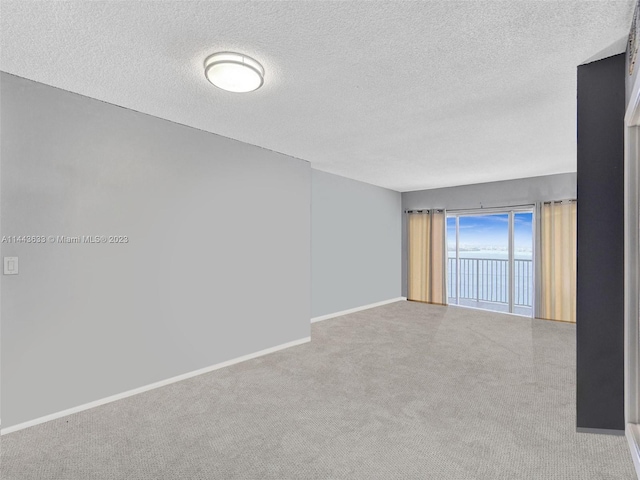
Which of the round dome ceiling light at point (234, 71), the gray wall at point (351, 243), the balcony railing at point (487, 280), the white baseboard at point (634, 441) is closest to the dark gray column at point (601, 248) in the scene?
the white baseboard at point (634, 441)

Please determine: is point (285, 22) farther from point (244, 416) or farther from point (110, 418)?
point (110, 418)

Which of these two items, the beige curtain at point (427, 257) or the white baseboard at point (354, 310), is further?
the beige curtain at point (427, 257)

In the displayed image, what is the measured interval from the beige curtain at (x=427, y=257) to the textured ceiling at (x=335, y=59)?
325 cm

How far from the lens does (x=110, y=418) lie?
2.32 m

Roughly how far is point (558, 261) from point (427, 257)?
2.16 metres

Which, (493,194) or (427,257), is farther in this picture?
(427,257)

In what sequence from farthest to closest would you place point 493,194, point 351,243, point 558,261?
point 493,194, point 351,243, point 558,261

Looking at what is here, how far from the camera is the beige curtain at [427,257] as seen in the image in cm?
643

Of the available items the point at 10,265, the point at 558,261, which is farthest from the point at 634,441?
the point at 558,261

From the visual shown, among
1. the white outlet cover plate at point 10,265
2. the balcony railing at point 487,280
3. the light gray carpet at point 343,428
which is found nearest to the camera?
the light gray carpet at point 343,428

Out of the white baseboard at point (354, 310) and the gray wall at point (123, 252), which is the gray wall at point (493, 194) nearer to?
the white baseboard at point (354, 310)

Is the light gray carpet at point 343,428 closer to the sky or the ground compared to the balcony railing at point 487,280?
closer to the ground

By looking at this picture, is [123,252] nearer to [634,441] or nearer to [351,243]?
[634,441]

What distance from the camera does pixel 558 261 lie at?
5125 mm
